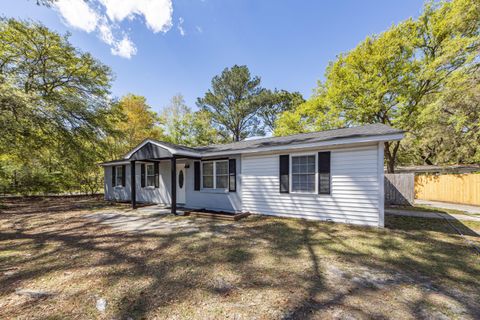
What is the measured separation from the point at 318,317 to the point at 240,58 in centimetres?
2186

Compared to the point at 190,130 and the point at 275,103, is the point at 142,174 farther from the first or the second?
the point at 275,103

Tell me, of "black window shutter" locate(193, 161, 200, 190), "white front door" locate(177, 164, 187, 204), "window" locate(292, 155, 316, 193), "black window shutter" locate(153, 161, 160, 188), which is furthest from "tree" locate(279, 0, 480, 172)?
"black window shutter" locate(153, 161, 160, 188)

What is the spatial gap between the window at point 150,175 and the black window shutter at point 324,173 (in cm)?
880

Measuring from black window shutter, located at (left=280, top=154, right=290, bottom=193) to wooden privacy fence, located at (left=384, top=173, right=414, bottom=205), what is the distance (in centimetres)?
805

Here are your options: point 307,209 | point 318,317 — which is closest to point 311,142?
point 307,209

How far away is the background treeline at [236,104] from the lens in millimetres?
10164

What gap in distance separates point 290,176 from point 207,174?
3903 mm

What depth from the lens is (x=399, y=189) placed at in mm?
11461

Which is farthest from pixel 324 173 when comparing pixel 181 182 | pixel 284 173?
pixel 181 182

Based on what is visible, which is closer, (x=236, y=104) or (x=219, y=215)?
(x=219, y=215)

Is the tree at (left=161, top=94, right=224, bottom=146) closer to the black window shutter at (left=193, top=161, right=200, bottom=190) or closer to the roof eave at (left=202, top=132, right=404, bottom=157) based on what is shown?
the black window shutter at (left=193, top=161, right=200, bottom=190)

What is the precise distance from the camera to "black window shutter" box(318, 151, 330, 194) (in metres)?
6.75

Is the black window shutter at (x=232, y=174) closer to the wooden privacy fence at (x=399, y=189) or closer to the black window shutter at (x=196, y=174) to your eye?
the black window shutter at (x=196, y=174)

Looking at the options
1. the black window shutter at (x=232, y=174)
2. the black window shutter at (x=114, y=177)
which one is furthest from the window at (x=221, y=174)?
the black window shutter at (x=114, y=177)
